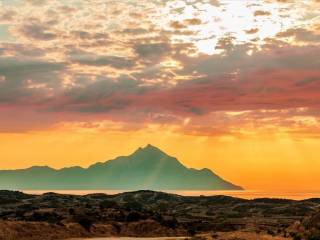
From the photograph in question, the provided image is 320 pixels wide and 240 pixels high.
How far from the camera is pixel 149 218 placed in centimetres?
15312

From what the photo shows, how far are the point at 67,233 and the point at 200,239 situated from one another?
1793 inches

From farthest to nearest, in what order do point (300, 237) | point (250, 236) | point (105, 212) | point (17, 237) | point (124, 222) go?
1. point (105, 212)
2. point (124, 222)
3. point (17, 237)
4. point (250, 236)
5. point (300, 237)

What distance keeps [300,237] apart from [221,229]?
207ft

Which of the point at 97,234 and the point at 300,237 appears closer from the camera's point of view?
the point at 300,237

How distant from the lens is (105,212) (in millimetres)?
161000

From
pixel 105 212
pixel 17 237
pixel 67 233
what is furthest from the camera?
pixel 105 212

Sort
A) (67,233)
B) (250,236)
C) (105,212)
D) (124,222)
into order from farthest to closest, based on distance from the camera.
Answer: (105,212) < (124,222) < (67,233) < (250,236)

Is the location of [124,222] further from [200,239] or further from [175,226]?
[200,239]

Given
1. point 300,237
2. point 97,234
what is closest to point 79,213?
point 97,234

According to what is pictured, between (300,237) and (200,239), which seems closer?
(300,237)

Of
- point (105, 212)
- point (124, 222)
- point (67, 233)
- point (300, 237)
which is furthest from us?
point (105, 212)

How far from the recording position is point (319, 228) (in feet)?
307

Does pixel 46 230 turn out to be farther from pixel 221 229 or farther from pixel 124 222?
pixel 221 229

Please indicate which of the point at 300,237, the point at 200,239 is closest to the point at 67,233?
the point at 200,239
